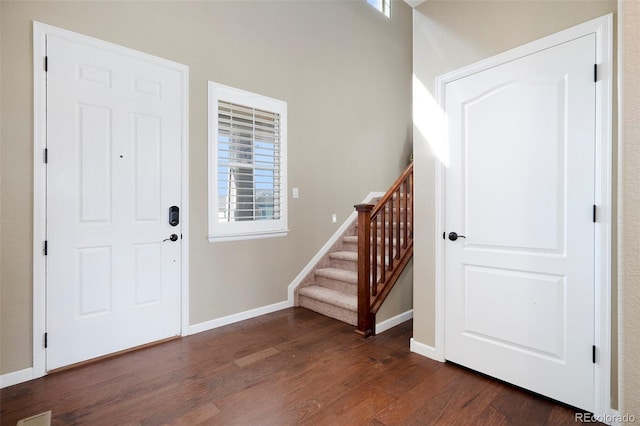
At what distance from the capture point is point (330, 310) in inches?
136

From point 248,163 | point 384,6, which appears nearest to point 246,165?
point 248,163

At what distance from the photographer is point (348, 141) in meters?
4.58

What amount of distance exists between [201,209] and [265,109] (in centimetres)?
130

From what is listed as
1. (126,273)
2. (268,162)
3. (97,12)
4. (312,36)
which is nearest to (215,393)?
(126,273)

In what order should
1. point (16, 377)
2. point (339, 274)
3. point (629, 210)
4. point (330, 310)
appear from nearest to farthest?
1. point (629, 210)
2. point (16, 377)
3. point (330, 310)
4. point (339, 274)

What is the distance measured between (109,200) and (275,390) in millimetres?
1920

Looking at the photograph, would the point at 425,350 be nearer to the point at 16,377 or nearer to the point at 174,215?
the point at 174,215

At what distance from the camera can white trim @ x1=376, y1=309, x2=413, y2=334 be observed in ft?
10.0

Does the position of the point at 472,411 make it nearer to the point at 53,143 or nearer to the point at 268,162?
the point at 268,162

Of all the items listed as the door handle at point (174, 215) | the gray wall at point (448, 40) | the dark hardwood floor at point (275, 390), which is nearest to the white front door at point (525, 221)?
the gray wall at point (448, 40)

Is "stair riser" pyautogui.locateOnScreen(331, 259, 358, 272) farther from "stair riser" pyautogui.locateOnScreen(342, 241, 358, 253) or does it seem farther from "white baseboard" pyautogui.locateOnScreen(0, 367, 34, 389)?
"white baseboard" pyautogui.locateOnScreen(0, 367, 34, 389)

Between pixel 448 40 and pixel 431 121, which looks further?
pixel 431 121

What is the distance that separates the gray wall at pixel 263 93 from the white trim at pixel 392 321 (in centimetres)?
121

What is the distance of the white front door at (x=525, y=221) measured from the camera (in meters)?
1.82
